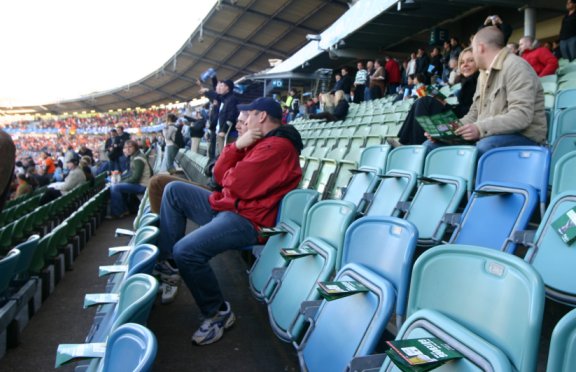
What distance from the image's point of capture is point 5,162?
1.95 meters

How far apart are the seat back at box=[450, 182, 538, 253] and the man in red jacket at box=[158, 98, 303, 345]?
3.40 feet

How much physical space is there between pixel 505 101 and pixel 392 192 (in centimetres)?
92

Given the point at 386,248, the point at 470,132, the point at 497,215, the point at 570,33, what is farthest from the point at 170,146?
the point at 386,248

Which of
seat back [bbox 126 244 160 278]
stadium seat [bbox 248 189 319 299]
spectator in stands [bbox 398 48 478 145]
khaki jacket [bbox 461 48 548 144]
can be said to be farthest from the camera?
spectator in stands [bbox 398 48 478 145]

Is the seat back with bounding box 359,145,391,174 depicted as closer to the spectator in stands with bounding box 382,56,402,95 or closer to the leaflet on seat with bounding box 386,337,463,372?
the leaflet on seat with bounding box 386,337,463,372

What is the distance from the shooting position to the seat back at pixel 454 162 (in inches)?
111

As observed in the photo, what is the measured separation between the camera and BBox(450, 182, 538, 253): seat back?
2016 mm

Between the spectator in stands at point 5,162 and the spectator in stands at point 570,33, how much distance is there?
274 inches

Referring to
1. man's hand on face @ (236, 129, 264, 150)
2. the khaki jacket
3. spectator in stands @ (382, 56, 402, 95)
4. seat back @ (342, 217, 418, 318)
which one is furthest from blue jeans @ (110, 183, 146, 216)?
spectator in stands @ (382, 56, 402, 95)

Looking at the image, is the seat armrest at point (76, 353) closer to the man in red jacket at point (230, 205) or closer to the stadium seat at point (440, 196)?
the man in red jacket at point (230, 205)

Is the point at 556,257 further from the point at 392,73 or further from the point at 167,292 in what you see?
the point at 392,73

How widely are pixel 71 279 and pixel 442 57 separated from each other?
356 inches

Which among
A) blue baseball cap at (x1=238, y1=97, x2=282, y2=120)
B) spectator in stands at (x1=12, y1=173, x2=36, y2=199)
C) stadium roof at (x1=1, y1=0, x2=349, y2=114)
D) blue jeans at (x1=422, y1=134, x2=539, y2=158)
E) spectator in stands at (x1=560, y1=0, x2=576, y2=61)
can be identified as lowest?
spectator in stands at (x1=12, y1=173, x2=36, y2=199)

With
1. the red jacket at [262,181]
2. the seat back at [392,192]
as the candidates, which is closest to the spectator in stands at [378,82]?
the seat back at [392,192]
